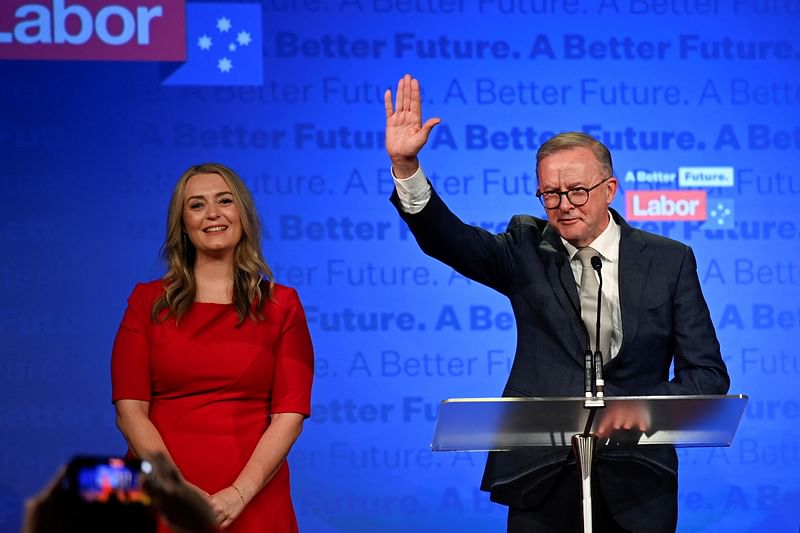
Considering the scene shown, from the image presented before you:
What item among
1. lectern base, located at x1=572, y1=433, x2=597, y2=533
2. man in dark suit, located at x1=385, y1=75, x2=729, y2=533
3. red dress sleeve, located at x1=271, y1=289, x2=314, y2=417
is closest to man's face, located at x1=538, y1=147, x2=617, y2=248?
man in dark suit, located at x1=385, y1=75, x2=729, y2=533

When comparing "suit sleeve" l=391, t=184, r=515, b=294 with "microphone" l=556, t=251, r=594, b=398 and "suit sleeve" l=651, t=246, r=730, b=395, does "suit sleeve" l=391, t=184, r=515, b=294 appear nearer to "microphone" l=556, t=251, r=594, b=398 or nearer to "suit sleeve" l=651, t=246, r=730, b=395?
"microphone" l=556, t=251, r=594, b=398

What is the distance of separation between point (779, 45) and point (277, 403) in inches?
123

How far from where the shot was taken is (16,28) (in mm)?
4902

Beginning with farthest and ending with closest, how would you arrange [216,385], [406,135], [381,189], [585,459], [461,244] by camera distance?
[381,189] < [216,385] < [461,244] < [406,135] < [585,459]

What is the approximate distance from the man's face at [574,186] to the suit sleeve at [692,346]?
0.28 m

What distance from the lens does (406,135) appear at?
9.60 feet

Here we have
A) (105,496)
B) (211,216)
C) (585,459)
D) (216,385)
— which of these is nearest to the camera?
(105,496)

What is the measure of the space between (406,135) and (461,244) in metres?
0.33

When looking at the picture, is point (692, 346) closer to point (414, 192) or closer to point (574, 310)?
point (574, 310)

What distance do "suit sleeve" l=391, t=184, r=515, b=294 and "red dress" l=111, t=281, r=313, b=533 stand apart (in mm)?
607

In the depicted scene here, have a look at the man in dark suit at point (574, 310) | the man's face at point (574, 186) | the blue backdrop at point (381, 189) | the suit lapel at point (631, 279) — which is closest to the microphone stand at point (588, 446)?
the man in dark suit at point (574, 310)

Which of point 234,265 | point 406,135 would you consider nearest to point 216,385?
point 234,265

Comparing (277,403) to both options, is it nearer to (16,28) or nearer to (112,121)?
(112,121)

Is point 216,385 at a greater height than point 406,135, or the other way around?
point 406,135
